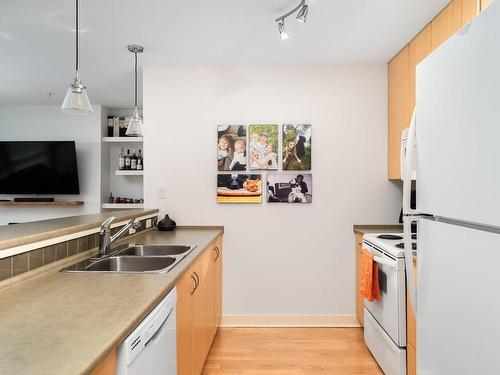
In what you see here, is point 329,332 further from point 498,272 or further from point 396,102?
point 498,272

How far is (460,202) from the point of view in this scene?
3.31 ft

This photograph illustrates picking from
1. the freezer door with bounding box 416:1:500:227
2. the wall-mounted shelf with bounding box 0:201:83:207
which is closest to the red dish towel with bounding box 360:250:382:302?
the freezer door with bounding box 416:1:500:227

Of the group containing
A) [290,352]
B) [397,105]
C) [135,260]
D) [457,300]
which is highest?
[397,105]

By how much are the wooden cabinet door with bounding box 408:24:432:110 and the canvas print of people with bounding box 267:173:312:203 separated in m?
1.10

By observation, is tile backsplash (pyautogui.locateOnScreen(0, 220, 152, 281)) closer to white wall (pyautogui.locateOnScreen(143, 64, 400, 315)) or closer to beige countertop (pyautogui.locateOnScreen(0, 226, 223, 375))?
beige countertop (pyautogui.locateOnScreen(0, 226, 223, 375))

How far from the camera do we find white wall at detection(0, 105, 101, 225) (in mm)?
5086

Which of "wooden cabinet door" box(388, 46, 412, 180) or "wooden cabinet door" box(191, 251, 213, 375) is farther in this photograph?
"wooden cabinet door" box(388, 46, 412, 180)

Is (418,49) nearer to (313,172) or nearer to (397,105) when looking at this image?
(397,105)

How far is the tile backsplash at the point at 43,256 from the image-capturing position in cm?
141

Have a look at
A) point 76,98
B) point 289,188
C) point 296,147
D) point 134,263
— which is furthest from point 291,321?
point 76,98

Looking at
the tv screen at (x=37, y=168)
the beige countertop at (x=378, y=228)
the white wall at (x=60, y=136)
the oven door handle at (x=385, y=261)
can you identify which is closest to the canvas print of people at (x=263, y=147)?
the beige countertop at (x=378, y=228)

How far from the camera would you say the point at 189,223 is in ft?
11.1

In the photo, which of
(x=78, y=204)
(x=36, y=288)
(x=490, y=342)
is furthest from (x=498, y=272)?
(x=78, y=204)

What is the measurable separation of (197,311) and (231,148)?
5.42 feet
